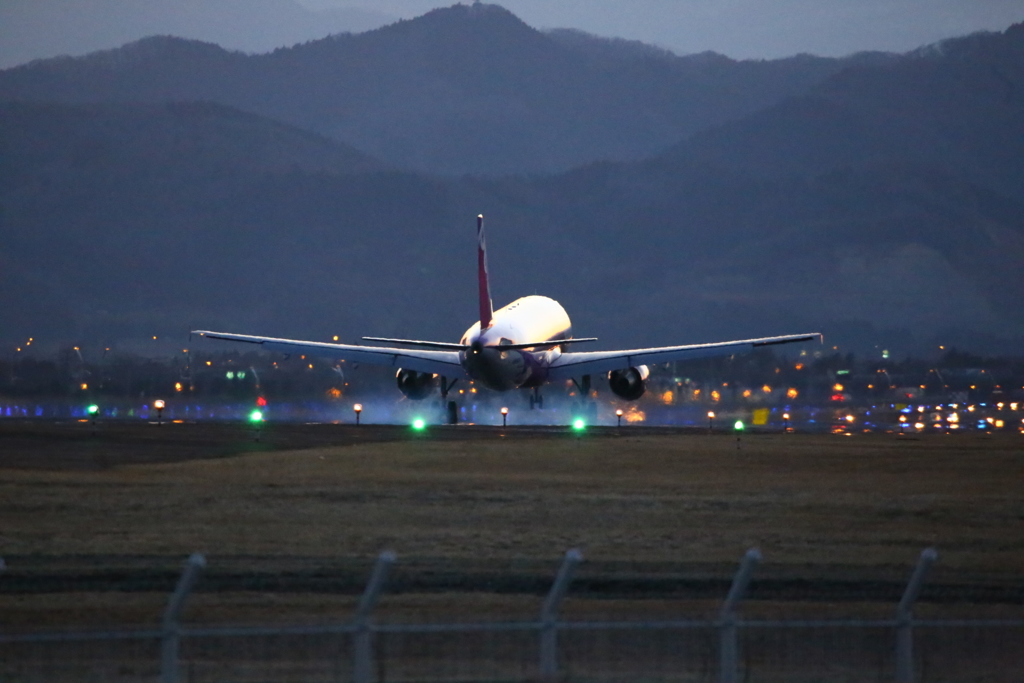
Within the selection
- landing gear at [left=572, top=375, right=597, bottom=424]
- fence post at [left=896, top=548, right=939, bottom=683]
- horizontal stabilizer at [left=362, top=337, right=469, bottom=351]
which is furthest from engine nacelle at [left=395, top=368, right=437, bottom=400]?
fence post at [left=896, top=548, right=939, bottom=683]

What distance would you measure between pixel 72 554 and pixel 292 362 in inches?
3207

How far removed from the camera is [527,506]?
1243 inches

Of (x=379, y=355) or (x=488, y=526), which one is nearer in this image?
(x=488, y=526)

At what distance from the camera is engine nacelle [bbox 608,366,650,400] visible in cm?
7131

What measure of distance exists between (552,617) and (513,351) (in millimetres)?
Answer: 53385

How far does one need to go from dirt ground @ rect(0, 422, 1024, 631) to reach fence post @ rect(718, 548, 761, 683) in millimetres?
4300

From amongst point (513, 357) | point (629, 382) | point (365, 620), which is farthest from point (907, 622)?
point (629, 382)

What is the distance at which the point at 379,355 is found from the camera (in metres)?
72.6

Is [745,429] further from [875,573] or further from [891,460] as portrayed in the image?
[875,573]

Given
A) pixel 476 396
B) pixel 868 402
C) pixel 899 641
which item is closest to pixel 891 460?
pixel 899 641

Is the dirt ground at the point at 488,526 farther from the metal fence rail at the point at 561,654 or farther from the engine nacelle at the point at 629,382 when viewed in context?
the engine nacelle at the point at 629,382

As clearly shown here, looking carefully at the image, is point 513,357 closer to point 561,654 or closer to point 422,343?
point 422,343

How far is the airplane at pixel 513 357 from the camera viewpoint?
66562 millimetres

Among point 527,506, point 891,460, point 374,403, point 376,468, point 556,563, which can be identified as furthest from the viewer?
point 374,403
